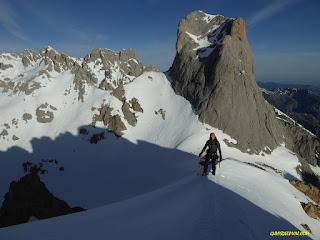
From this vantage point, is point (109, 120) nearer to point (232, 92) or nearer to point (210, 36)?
point (232, 92)

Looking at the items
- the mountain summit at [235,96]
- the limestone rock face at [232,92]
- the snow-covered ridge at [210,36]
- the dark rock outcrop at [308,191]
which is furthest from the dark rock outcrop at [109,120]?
the dark rock outcrop at [308,191]

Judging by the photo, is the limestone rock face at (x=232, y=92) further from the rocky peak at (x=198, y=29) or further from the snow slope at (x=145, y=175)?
the rocky peak at (x=198, y=29)

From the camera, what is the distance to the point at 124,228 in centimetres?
718

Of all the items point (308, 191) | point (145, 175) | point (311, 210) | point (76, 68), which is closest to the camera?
point (311, 210)

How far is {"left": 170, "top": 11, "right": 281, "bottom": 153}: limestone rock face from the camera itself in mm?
48000

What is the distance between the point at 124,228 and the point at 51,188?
5038 centimetres

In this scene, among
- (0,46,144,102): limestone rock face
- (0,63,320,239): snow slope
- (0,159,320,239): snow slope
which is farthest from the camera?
(0,46,144,102): limestone rock face

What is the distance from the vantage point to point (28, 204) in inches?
927

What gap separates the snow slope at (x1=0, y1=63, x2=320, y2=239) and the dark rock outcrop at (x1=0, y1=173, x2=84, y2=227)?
7270 mm

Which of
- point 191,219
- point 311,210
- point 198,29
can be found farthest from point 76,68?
point 311,210

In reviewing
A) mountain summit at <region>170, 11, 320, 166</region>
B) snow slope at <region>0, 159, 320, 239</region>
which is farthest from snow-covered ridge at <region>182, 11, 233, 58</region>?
snow slope at <region>0, 159, 320, 239</region>

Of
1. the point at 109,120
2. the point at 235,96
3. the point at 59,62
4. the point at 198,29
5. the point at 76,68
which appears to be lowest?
the point at 109,120

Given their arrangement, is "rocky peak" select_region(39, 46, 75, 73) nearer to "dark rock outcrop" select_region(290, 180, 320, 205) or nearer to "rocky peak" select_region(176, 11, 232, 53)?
"rocky peak" select_region(176, 11, 232, 53)

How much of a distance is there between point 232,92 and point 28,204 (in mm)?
49274
